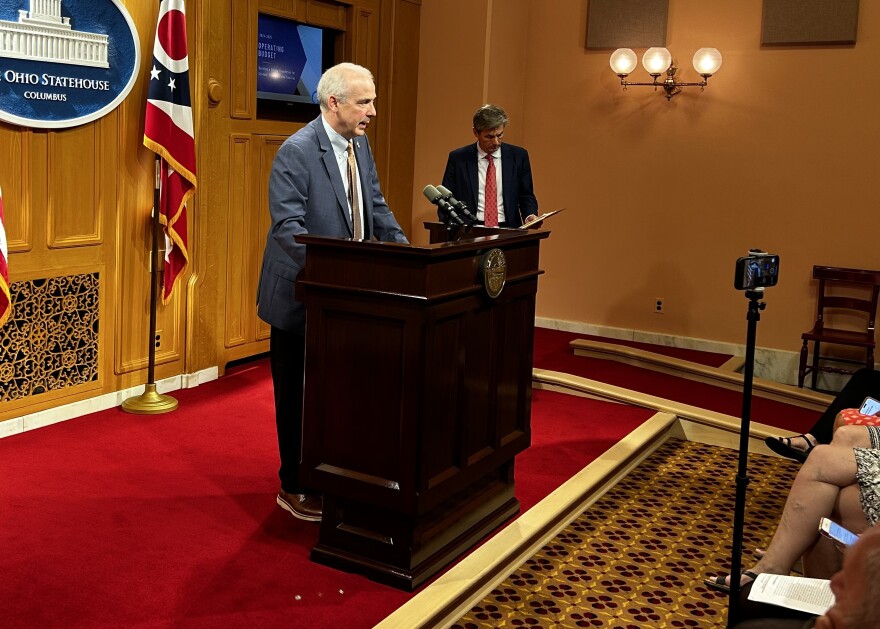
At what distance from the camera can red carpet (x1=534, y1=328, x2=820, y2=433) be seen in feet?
20.4

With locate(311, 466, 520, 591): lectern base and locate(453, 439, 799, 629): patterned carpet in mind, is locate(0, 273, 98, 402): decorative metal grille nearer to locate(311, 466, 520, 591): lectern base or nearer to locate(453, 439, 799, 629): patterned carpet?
locate(311, 466, 520, 591): lectern base

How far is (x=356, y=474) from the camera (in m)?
3.56

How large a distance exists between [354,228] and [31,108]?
1864 millimetres

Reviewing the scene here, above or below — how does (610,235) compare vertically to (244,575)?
above

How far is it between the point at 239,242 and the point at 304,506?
276 centimetres

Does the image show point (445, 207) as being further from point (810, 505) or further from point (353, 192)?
point (810, 505)

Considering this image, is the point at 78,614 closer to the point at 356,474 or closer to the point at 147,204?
the point at 356,474

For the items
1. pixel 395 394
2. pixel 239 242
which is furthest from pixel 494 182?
pixel 395 394

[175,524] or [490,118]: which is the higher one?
[490,118]

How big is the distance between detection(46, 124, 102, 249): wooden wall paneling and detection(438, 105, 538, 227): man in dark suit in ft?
6.78

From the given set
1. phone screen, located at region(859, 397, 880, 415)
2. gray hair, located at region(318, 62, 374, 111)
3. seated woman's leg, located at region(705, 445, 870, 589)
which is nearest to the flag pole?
gray hair, located at region(318, 62, 374, 111)

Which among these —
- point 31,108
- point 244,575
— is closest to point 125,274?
point 31,108

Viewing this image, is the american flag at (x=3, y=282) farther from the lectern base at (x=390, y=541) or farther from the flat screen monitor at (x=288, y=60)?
the flat screen monitor at (x=288, y=60)

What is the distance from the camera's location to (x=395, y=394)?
3.44 metres
